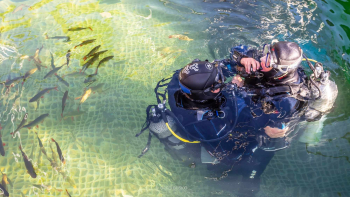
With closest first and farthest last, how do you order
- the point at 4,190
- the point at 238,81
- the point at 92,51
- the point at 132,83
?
the point at 4,190, the point at 238,81, the point at 132,83, the point at 92,51

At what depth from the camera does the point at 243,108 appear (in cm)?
299

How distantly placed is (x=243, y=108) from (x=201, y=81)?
0.83m

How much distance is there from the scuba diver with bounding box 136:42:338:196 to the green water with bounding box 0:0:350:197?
0.39 m

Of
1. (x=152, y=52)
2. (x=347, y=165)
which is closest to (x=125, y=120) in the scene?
(x=152, y=52)

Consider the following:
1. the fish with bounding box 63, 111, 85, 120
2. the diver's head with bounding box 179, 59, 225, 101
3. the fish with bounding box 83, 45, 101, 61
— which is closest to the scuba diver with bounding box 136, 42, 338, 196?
the diver's head with bounding box 179, 59, 225, 101

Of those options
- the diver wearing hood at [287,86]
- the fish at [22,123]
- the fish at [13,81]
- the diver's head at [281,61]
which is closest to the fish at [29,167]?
the fish at [22,123]

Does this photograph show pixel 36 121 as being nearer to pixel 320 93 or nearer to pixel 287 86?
pixel 287 86

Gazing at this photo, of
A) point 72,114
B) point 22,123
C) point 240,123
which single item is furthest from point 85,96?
point 240,123

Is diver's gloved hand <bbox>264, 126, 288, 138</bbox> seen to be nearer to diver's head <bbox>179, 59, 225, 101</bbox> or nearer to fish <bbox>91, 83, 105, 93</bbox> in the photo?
diver's head <bbox>179, 59, 225, 101</bbox>

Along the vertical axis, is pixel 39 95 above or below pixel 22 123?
above

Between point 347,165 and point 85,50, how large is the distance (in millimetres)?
5719

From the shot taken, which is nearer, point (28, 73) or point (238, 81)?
point (238, 81)

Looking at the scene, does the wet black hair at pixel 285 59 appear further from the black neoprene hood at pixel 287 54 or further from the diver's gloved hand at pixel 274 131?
the diver's gloved hand at pixel 274 131

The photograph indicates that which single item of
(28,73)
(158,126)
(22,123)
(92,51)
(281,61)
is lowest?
(22,123)
